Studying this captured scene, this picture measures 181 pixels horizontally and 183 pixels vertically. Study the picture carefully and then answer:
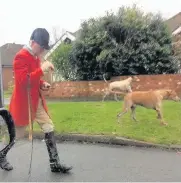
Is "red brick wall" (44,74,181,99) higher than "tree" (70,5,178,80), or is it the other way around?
"tree" (70,5,178,80)

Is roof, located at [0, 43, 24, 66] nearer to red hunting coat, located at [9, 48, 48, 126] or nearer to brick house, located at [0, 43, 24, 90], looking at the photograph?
brick house, located at [0, 43, 24, 90]

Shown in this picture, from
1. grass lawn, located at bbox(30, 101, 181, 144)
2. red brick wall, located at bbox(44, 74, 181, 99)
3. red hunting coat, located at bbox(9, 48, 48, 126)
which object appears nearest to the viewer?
red hunting coat, located at bbox(9, 48, 48, 126)

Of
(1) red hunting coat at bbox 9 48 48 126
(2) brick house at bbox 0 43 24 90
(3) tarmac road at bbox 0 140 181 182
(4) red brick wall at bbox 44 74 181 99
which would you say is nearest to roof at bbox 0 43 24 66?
(2) brick house at bbox 0 43 24 90

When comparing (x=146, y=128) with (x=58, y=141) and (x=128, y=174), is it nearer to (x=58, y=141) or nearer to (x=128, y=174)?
(x=58, y=141)

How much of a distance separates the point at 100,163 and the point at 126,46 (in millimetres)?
12590

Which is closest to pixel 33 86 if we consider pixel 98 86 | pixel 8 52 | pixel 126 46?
pixel 126 46

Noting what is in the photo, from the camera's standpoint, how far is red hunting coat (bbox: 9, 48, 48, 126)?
5.04 m

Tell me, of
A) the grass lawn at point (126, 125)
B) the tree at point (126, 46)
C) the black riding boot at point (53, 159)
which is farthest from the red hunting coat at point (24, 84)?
the tree at point (126, 46)

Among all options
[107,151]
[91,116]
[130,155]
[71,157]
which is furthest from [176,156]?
[91,116]

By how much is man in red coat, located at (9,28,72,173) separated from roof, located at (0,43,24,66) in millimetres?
41910

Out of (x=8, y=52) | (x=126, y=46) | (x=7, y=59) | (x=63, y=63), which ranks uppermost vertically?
(x=8, y=52)

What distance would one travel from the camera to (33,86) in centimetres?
514

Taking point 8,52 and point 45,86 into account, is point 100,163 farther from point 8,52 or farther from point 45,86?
point 8,52

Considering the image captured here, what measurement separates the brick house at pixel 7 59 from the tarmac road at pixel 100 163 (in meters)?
36.7
